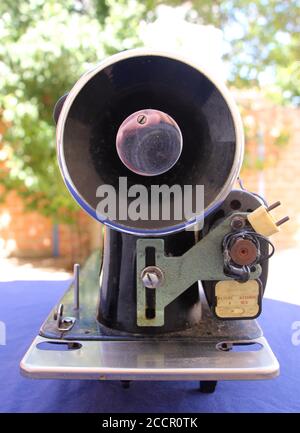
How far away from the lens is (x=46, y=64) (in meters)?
2.92

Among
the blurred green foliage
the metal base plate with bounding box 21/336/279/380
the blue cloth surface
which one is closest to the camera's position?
the metal base plate with bounding box 21/336/279/380

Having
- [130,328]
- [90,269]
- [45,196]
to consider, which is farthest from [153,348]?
[45,196]

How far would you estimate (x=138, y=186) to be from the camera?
0.76 m

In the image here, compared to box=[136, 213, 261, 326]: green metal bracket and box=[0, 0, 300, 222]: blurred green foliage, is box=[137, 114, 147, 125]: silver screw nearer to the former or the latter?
box=[136, 213, 261, 326]: green metal bracket

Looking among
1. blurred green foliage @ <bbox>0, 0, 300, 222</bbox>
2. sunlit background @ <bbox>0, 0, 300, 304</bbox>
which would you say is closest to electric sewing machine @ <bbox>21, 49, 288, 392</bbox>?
sunlit background @ <bbox>0, 0, 300, 304</bbox>

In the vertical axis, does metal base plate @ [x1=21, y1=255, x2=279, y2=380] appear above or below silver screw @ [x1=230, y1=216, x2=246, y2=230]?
below

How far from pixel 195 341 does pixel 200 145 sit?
346 mm

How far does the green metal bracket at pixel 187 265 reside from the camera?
2.49 ft

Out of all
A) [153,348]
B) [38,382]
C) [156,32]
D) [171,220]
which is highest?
[156,32]

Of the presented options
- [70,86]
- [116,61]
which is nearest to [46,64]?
[70,86]

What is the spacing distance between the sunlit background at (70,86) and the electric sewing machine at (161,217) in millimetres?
1364

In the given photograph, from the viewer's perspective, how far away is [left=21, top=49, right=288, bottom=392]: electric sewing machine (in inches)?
26.9

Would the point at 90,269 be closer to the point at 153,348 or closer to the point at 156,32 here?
the point at 153,348

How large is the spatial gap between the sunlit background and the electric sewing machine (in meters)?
1.36
